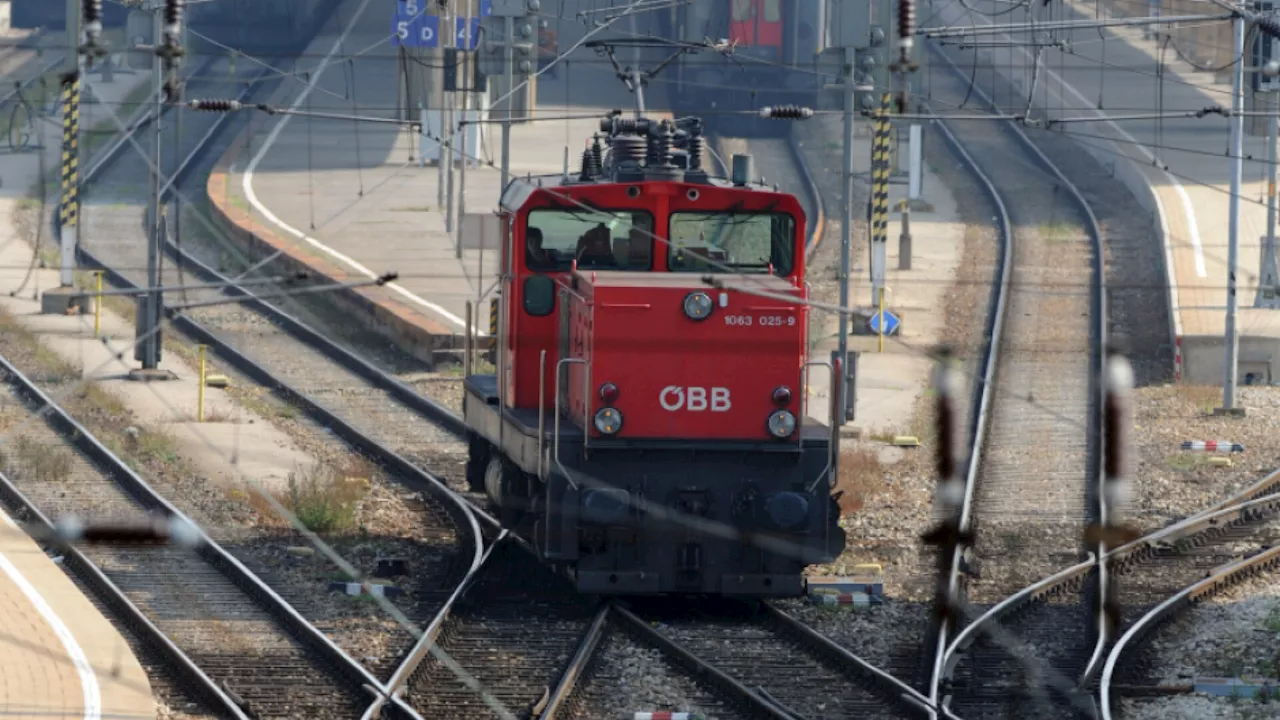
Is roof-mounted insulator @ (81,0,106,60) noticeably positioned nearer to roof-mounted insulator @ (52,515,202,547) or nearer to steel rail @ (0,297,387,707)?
steel rail @ (0,297,387,707)

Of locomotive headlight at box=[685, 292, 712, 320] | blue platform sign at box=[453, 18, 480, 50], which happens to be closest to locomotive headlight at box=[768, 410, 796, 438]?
locomotive headlight at box=[685, 292, 712, 320]

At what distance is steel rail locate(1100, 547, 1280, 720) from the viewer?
1335 cm

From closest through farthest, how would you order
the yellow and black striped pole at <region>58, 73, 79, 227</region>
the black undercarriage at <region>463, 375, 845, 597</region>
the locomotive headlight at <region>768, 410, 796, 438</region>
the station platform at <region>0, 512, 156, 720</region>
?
the station platform at <region>0, 512, 156, 720</region> < the black undercarriage at <region>463, 375, 845, 597</region> < the locomotive headlight at <region>768, 410, 796, 438</region> < the yellow and black striped pole at <region>58, 73, 79, 227</region>

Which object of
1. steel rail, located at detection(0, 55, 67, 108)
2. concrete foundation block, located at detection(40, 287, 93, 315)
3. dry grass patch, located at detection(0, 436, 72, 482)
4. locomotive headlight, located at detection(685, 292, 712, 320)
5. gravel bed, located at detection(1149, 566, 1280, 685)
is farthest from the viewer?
steel rail, located at detection(0, 55, 67, 108)

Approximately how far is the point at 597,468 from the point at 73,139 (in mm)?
17309

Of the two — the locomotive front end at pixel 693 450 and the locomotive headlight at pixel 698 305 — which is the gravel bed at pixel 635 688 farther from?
the locomotive headlight at pixel 698 305

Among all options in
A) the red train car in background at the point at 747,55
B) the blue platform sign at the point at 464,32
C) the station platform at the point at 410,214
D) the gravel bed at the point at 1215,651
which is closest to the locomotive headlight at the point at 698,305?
the gravel bed at the point at 1215,651

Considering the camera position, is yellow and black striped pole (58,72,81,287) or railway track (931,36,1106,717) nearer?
railway track (931,36,1106,717)

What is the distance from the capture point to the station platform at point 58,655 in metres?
12.2

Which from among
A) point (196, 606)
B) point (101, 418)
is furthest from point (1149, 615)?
point (101, 418)

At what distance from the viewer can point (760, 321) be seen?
14.5m

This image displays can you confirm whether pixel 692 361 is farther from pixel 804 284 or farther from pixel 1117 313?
pixel 1117 313

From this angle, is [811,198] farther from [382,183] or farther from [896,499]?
[896,499]

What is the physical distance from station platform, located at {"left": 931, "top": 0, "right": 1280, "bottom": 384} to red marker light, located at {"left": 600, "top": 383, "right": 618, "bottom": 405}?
582 centimetres
